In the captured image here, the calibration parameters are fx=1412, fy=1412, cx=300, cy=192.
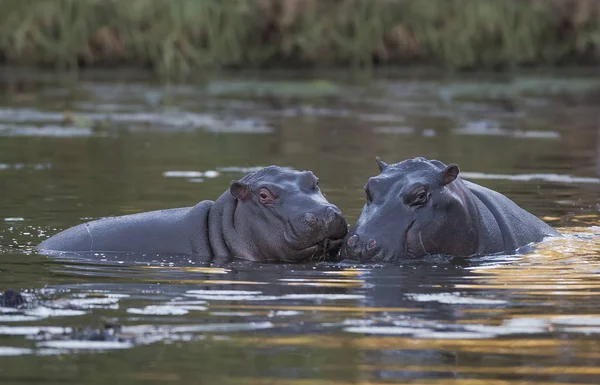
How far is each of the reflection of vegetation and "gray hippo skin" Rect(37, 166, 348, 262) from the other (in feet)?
60.9

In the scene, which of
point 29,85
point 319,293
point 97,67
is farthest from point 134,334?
point 97,67

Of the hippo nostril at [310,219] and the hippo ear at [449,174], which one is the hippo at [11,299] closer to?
the hippo nostril at [310,219]

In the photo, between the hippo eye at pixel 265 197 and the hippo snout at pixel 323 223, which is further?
the hippo eye at pixel 265 197

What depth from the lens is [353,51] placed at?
28.8 m

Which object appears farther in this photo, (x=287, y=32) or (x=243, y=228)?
(x=287, y=32)

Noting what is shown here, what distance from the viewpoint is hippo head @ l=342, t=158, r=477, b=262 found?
799 centimetres

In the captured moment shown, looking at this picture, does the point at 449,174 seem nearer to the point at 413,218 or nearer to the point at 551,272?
the point at 413,218

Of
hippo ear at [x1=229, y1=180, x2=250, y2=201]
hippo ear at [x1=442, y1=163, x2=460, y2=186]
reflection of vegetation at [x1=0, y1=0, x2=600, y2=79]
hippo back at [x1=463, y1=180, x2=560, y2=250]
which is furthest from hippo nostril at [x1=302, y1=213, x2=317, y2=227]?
reflection of vegetation at [x1=0, y1=0, x2=600, y2=79]

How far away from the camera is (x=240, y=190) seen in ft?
28.1

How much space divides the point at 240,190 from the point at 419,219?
115 cm

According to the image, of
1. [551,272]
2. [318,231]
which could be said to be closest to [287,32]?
[318,231]

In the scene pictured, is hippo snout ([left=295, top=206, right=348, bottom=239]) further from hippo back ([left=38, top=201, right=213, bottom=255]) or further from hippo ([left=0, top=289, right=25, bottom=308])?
hippo ([left=0, top=289, right=25, bottom=308])

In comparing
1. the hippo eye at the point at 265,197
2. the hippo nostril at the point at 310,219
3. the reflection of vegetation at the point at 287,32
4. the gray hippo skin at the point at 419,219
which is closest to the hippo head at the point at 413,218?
the gray hippo skin at the point at 419,219

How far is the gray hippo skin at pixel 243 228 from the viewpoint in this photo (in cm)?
819
